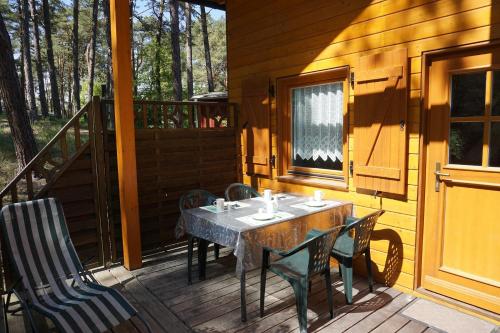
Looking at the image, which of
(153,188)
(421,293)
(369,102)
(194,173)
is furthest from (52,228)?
(421,293)

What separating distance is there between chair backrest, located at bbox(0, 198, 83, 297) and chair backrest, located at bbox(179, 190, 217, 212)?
4.19 ft

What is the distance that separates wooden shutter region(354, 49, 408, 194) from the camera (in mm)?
2971

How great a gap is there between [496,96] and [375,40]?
1.12 metres

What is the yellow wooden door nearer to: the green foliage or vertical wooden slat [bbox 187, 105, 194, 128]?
vertical wooden slat [bbox 187, 105, 194, 128]

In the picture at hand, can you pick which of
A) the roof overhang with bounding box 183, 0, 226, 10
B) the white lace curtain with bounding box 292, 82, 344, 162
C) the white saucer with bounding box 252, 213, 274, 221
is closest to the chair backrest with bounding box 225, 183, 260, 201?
the white lace curtain with bounding box 292, 82, 344, 162

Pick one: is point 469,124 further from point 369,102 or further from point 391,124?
point 369,102

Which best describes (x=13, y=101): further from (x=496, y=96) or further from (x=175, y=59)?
(x=175, y=59)

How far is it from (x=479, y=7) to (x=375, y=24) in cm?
85

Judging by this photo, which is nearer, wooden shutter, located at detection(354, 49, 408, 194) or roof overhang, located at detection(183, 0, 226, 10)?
wooden shutter, located at detection(354, 49, 408, 194)

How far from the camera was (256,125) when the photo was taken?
4520 millimetres

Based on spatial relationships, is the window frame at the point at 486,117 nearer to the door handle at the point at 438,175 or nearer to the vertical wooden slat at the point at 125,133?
the door handle at the point at 438,175

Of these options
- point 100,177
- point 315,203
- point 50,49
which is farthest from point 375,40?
point 50,49

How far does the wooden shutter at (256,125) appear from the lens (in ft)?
14.3

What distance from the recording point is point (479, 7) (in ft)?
8.18
